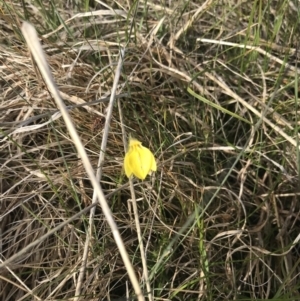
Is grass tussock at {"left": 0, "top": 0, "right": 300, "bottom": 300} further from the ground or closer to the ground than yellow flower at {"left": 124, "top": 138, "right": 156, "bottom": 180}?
closer to the ground

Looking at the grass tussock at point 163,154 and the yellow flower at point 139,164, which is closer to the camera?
the yellow flower at point 139,164

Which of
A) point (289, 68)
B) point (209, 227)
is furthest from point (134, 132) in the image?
point (289, 68)

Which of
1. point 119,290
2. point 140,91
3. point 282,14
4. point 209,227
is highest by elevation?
point 282,14

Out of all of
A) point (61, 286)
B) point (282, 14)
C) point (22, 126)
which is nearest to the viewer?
point (61, 286)

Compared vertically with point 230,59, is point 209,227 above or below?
below

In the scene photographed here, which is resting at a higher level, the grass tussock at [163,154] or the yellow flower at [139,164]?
the yellow flower at [139,164]

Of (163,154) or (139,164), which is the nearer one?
(139,164)

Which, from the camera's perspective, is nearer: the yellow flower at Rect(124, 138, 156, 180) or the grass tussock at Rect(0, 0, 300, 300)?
the yellow flower at Rect(124, 138, 156, 180)

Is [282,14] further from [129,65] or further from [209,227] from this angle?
[209,227]
